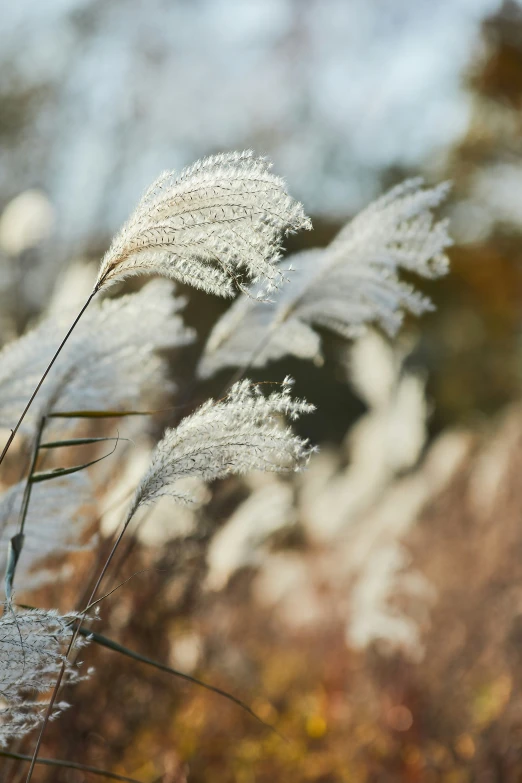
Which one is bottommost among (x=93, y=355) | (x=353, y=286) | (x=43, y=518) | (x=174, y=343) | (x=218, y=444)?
(x=218, y=444)

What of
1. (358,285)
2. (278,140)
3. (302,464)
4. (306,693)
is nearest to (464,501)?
(306,693)

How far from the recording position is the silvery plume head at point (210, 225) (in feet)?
3.67

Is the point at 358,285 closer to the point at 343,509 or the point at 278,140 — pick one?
the point at 343,509

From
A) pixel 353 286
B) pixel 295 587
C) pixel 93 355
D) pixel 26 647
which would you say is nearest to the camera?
pixel 26 647

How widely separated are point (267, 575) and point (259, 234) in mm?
3750

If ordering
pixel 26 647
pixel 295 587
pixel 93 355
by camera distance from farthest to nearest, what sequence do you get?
pixel 295 587 < pixel 93 355 < pixel 26 647

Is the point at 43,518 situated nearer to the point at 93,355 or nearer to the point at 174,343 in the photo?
the point at 93,355

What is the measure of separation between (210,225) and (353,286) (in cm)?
90

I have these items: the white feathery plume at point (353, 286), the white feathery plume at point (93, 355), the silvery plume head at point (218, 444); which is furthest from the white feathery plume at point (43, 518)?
the silvery plume head at point (218, 444)

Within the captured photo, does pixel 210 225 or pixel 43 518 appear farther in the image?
pixel 43 518

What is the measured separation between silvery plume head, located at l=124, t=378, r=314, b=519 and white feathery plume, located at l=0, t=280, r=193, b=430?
27.3 inches

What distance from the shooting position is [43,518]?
188cm

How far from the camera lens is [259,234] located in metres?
1.17

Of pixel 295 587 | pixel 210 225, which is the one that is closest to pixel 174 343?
pixel 210 225
